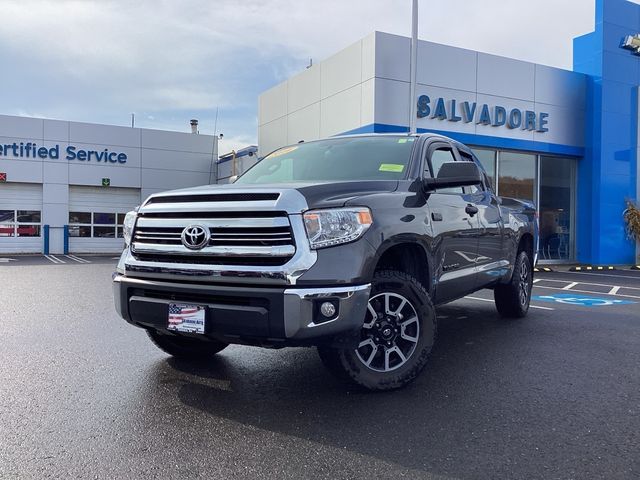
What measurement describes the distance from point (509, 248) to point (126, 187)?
23.2 meters

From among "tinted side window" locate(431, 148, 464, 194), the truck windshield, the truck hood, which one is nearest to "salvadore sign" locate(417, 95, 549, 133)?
"tinted side window" locate(431, 148, 464, 194)

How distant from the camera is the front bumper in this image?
3277 mm

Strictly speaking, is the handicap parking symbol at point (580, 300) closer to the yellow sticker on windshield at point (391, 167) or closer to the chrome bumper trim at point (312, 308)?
the yellow sticker on windshield at point (391, 167)

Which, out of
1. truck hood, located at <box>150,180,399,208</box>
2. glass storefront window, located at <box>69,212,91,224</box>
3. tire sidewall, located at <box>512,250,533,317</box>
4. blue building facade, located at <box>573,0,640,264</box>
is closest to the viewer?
truck hood, located at <box>150,180,399,208</box>

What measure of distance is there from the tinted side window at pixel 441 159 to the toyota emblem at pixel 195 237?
214 cm

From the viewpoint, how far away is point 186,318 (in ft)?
11.6

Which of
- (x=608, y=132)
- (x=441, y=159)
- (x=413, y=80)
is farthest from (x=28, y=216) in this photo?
(x=441, y=159)

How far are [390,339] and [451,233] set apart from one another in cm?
133

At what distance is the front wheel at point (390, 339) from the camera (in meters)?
3.72

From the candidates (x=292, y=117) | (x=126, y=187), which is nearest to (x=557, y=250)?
(x=292, y=117)

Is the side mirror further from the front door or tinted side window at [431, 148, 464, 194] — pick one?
the front door

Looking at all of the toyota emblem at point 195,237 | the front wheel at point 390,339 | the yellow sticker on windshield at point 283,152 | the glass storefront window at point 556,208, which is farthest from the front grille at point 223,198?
the glass storefront window at point 556,208

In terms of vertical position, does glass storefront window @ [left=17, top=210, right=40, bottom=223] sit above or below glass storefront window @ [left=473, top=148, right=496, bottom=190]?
below

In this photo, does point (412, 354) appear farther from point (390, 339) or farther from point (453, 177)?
point (453, 177)
